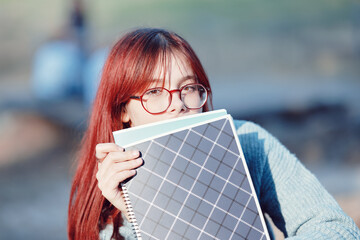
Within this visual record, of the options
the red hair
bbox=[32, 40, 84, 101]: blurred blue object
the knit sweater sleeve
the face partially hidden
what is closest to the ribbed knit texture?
the knit sweater sleeve

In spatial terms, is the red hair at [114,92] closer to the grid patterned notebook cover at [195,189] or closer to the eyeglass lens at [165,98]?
the eyeglass lens at [165,98]

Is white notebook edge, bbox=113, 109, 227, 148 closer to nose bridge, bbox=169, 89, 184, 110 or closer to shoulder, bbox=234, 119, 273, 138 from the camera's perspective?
nose bridge, bbox=169, 89, 184, 110

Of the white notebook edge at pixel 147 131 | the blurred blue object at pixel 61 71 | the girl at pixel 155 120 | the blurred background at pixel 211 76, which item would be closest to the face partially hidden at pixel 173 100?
the girl at pixel 155 120

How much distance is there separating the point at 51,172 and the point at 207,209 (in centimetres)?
449

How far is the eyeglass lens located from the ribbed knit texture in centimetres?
24

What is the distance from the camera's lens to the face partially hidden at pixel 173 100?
4.47 ft

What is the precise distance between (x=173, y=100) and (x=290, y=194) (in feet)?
1.38

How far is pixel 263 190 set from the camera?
1507 millimetres

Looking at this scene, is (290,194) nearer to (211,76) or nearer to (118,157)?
(118,157)

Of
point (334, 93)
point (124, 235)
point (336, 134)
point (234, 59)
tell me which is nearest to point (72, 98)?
point (336, 134)

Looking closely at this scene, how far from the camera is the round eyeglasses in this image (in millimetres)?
1361

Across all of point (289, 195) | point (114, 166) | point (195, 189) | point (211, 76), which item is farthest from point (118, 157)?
point (211, 76)

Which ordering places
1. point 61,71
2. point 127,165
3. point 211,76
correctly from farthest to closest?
point 211,76 < point 61,71 < point 127,165

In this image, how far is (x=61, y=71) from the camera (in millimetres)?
6867
